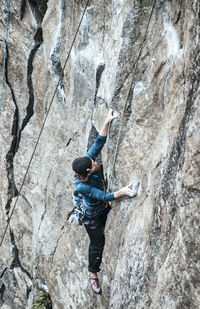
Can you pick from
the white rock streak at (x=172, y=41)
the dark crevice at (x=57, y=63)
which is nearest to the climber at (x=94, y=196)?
the white rock streak at (x=172, y=41)

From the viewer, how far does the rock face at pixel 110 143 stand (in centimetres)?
408

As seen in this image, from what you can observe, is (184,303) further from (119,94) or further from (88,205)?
Answer: (119,94)

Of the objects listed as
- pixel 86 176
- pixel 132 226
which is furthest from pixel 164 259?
pixel 86 176

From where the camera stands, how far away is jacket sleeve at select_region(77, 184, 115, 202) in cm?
571

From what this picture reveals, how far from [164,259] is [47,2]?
7.80 metres

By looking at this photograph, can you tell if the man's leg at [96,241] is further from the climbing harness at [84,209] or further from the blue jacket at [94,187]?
the blue jacket at [94,187]

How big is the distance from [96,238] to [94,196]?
131 centimetres

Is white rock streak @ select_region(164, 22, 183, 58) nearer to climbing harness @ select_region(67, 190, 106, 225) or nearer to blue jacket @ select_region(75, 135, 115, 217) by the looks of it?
blue jacket @ select_region(75, 135, 115, 217)

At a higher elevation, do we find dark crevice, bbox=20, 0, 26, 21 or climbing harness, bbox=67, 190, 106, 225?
dark crevice, bbox=20, 0, 26, 21

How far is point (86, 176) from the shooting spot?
18.5 ft

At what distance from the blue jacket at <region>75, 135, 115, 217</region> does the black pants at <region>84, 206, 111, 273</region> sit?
1.46 feet

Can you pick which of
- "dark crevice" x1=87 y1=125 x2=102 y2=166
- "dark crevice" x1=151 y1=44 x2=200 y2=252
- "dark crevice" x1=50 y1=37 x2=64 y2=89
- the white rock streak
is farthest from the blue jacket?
"dark crevice" x1=50 y1=37 x2=64 y2=89

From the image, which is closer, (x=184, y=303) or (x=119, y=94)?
(x=184, y=303)

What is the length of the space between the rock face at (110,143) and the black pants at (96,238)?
0.21 metres
